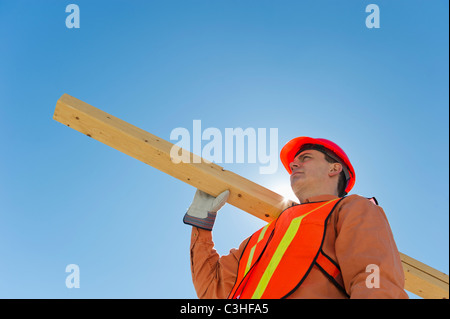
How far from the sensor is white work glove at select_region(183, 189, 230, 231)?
3082mm

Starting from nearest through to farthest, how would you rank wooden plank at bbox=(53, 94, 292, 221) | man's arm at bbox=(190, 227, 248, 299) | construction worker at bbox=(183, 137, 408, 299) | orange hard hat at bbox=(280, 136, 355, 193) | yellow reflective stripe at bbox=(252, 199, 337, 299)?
construction worker at bbox=(183, 137, 408, 299)
yellow reflective stripe at bbox=(252, 199, 337, 299)
man's arm at bbox=(190, 227, 248, 299)
wooden plank at bbox=(53, 94, 292, 221)
orange hard hat at bbox=(280, 136, 355, 193)

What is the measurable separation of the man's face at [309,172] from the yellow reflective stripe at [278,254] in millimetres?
536

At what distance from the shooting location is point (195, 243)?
10.1 feet

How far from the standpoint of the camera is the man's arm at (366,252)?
1822 millimetres

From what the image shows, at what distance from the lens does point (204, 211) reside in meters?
3.12

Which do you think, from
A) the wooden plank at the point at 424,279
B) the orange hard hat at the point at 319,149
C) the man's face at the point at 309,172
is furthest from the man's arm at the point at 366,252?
the wooden plank at the point at 424,279

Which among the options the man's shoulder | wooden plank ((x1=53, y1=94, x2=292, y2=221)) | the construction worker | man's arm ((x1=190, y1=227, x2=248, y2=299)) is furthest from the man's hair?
man's arm ((x1=190, y1=227, x2=248, y2=299))

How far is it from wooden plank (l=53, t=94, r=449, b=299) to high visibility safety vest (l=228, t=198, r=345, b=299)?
452 mm

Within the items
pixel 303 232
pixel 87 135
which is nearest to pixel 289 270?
pixel 303 232

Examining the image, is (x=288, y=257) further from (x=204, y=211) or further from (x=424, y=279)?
(x=424, y=279)

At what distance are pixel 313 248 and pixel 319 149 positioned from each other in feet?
4.10

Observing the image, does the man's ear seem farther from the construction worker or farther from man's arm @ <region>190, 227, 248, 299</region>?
man's arm @ <region>190, 227, 248, 299</region>
